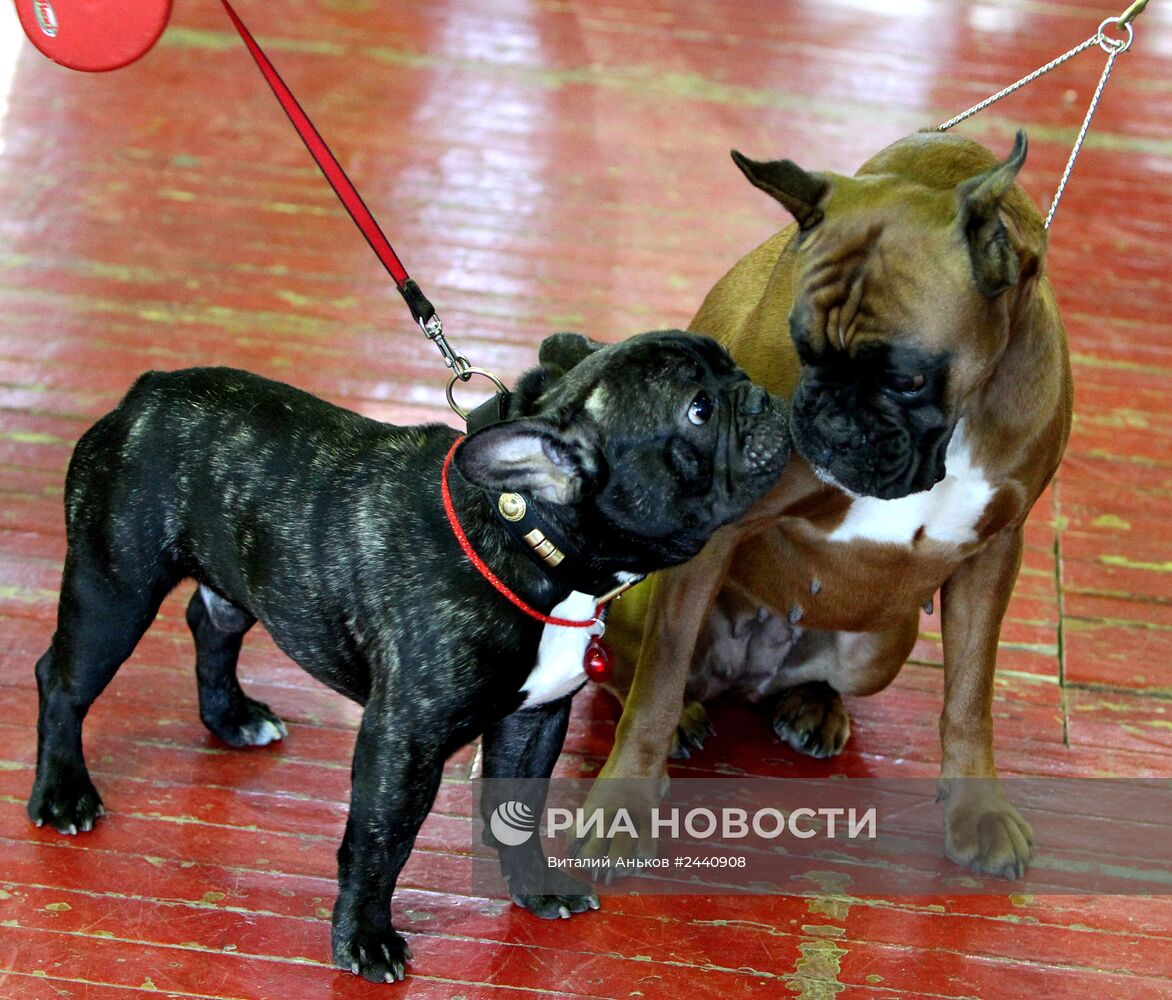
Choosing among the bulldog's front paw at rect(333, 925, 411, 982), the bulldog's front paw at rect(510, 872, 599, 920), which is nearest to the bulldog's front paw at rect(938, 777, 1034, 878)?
the bulldog's front paw at rect(510, 872, 599, 920)

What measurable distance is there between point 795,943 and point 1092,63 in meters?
6.18

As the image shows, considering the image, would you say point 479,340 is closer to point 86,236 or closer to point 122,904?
point 86,236

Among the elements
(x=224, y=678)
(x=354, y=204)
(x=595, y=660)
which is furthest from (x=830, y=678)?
(x=354, y=204)

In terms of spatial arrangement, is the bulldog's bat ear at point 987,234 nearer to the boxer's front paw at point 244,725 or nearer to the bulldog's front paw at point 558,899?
the bulldog's front paw at point 558,899

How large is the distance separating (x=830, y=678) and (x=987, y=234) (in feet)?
4.63

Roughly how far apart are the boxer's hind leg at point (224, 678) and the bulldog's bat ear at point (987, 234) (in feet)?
5.62

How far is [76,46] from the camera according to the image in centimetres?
290

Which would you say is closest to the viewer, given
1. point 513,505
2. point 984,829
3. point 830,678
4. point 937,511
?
point 513,505

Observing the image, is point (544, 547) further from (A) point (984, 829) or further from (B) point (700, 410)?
(A) point (984, 829)

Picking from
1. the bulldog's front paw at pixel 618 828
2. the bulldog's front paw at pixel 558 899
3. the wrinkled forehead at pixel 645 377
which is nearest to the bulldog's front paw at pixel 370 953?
the bulldog's front paw at pixel 558 899

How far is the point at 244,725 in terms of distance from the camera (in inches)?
138

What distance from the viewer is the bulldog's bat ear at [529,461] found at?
96.2 inches

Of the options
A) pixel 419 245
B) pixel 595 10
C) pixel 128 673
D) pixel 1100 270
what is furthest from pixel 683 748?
pixel 595 10

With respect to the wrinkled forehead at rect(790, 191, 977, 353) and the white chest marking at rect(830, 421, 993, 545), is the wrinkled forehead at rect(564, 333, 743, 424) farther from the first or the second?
the white chest marking at rect(830, 421, 993, 545)
